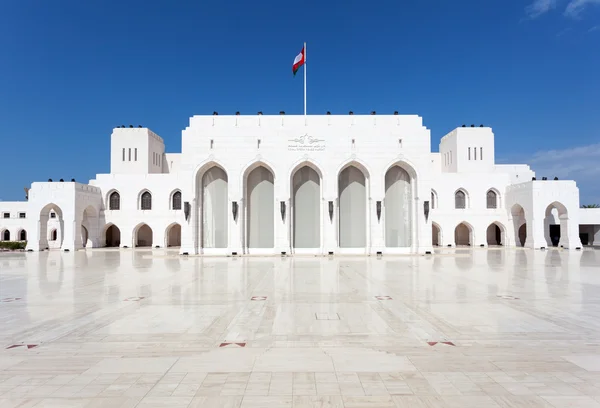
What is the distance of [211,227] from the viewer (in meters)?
27.1

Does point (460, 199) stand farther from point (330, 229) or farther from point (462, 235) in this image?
point (330, 229)

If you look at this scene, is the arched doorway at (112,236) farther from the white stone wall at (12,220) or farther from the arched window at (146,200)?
the white stone wall at (12,220)

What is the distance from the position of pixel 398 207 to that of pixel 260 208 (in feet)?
33.2

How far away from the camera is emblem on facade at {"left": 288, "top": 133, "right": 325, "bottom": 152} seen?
26.6 metres

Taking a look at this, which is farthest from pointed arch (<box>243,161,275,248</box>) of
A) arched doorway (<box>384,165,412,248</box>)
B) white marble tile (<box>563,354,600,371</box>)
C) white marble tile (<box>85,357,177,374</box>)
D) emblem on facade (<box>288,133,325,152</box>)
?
white marble tile (<box>563,354,600,371</box>)

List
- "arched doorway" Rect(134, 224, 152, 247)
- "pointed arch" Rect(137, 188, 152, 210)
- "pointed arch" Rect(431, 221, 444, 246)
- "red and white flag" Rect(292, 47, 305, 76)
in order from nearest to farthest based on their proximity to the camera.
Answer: "red and white flag" Rect(292, 47, 305, 76) < "pointed arch" Rect(431, 221, 444, 246) < "pointed arch" Rect(137, 188, 152, 210) < "arched doorway" Rect(134, 224, 152, 247)

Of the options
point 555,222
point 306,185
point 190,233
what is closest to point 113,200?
point 190,233

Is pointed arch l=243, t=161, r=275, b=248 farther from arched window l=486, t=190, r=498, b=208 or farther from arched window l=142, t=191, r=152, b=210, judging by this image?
arched window l=486, t=190, r=498, b=208

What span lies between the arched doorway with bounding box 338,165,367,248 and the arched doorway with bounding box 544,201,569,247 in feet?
65.9

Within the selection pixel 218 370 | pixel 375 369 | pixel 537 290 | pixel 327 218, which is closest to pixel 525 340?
pixel 375 369

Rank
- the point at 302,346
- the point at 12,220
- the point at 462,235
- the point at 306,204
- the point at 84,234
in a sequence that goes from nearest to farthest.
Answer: the point at 302,346 < the point at 306,204 < the point at 84,234 < the point at 462,235 < the point at 12,220

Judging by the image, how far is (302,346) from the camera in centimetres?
617

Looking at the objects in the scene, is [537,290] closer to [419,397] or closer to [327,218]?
[419,397]

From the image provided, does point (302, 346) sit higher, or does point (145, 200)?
point (145, 200)
